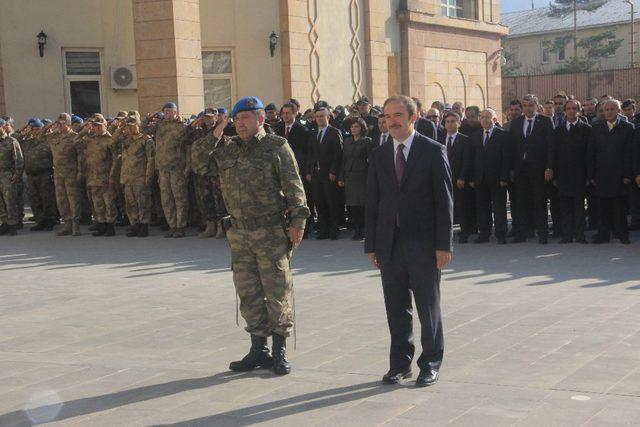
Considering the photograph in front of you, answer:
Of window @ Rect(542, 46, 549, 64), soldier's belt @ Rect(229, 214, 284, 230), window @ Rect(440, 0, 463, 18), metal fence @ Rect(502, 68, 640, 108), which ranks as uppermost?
window @ Rect(542, 46, 549, 64)

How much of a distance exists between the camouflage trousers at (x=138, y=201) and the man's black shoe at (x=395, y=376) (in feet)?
32.3

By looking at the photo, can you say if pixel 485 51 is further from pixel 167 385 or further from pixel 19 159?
pixel 167 385

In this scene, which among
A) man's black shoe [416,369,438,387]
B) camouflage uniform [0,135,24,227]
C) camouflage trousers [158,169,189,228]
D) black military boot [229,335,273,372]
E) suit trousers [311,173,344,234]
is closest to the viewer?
man's black shoe [416,369,438,387]

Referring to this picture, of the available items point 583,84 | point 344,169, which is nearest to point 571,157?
point 344,169

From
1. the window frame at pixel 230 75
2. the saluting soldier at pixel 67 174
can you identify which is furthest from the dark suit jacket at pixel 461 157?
the window frame at pixel 230 75

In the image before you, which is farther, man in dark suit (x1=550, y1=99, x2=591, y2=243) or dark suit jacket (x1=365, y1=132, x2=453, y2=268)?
man in dark suit (x1=550, y1=99, x2=591, y2=243)

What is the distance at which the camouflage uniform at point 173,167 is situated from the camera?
14859 millimetres

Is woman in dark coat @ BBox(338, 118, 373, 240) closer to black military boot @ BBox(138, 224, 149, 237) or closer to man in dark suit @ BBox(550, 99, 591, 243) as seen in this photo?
man in dark suit @ BBox(550, 99, 591, 243)

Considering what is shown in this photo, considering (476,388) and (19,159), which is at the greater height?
(19,159)

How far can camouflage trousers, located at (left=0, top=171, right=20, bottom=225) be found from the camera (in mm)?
16375

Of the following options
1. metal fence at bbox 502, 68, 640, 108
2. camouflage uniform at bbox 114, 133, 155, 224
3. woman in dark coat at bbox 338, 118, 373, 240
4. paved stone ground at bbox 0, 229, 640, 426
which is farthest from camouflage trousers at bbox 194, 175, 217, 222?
metal fence at bbox 502, 68, 640, 108

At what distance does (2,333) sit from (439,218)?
4365mm

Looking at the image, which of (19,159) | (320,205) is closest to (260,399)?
(320,205)

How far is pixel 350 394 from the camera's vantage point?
601 cm
